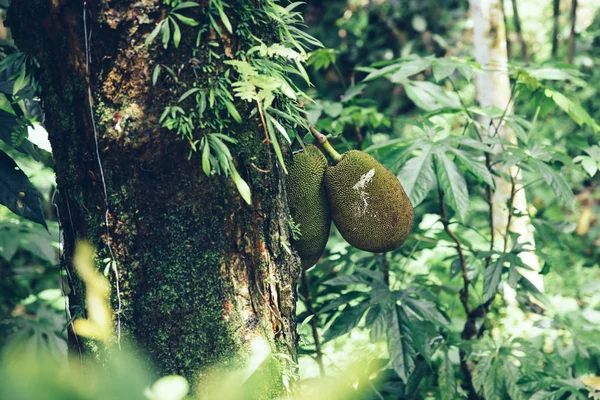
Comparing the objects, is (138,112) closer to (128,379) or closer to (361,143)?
(128,379)

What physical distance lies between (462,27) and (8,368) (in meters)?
4.91

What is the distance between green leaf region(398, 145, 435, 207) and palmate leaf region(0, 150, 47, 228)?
873mm

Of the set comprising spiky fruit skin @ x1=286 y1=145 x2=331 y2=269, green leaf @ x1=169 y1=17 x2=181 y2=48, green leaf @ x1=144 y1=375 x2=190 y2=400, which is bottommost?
spiky fruit skin @ x1=286 y1=145 x2=331 y2=269

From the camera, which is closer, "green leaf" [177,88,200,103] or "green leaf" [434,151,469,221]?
"green leaf" [177,88,200,103]

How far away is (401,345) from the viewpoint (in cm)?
148

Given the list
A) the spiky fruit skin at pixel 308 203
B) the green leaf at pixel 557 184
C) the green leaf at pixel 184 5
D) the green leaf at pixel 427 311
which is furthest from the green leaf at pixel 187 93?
the green leaf at pixel 557 184

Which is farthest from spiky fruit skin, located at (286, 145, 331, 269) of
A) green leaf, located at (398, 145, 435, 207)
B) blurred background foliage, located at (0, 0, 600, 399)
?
green leaf, located at (398, 145, 435, 207)

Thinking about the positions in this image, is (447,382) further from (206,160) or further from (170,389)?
(170,389)

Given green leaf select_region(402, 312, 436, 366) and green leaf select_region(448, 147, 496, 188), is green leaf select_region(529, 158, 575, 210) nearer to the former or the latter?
green leaf select_region(448, 147, 496, 188)

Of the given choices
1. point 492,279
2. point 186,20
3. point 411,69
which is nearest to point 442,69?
point 411,69

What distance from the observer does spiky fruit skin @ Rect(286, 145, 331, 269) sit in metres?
1.24

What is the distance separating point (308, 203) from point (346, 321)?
1.37 ft

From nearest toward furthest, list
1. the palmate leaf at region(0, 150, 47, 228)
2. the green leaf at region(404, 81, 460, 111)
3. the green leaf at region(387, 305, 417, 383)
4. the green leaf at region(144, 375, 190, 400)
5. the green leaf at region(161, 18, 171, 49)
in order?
the green leaf at region(144, 375, 190, 400)
the green leaf at region(161, 18, 171, 49)
the palmate leaf at region(0, 150, 47, 228)
the green leaf at region(387, 305, 417, 383)
the green leaf at region(404, 81, 460, 111)

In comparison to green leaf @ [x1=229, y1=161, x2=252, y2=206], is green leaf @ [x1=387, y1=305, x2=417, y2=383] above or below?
below
